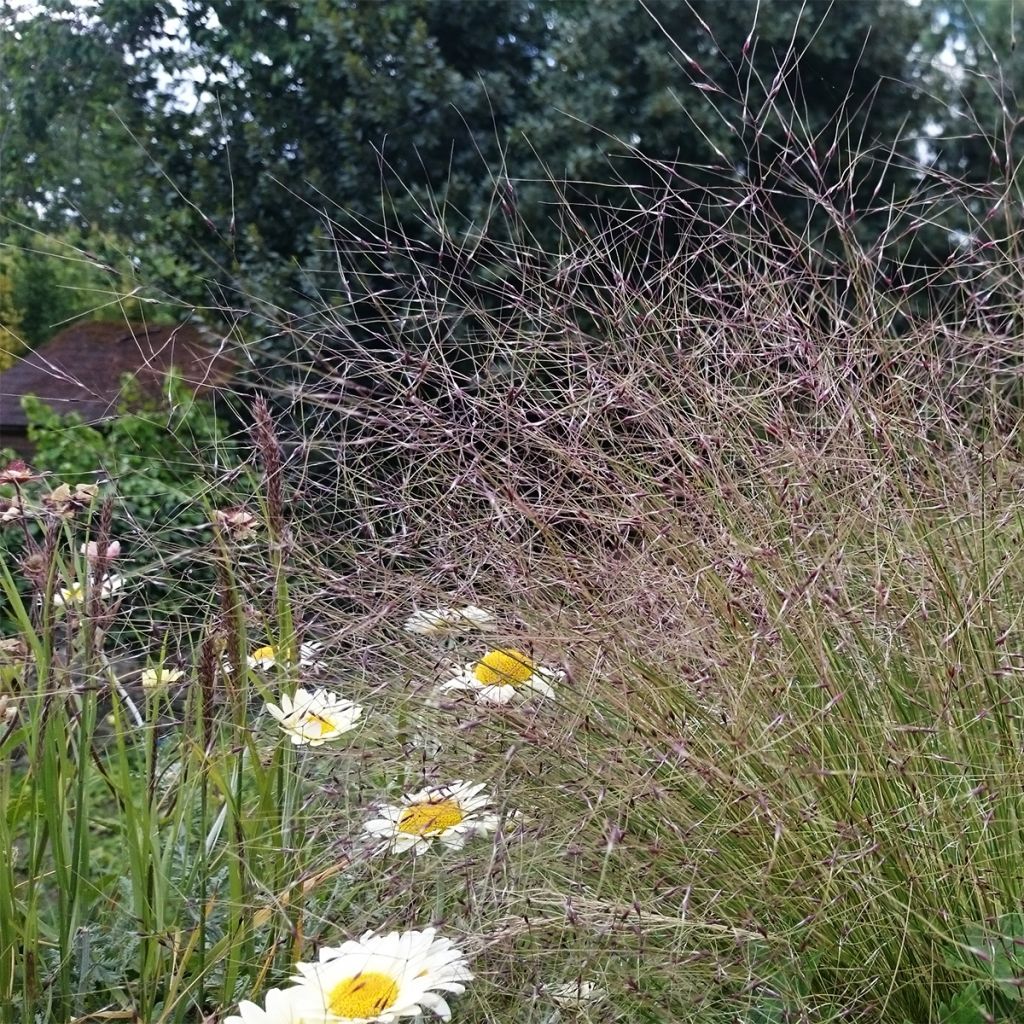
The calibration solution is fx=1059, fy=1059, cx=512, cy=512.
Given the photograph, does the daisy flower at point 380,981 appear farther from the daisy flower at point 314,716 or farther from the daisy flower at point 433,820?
the daisy flower at point 314,716

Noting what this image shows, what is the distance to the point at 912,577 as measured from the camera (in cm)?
126

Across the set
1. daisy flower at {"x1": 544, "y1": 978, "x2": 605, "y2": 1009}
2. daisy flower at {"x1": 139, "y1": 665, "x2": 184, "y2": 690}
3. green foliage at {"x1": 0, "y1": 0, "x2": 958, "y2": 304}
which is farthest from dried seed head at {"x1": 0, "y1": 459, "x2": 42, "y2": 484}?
green foliage at {"x1": 0, "y1": 0, "x2": 958, "y2": 304}

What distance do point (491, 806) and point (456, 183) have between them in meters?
3.66

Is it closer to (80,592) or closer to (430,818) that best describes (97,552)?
(80,592)

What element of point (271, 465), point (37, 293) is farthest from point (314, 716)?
point (37, 293)

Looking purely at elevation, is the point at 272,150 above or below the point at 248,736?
above

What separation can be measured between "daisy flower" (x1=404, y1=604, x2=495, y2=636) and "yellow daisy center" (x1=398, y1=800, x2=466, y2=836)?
24 cm

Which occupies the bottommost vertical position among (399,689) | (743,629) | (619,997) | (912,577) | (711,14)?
(619,997)

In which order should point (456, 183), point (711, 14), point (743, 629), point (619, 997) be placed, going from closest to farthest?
point (619, 997) < point (743, 629) < point (456, 183) < point (711, 14)

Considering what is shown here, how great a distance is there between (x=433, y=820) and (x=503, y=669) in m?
0.22

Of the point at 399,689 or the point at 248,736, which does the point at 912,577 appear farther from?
the point at 248,736

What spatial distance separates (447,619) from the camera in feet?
4.20

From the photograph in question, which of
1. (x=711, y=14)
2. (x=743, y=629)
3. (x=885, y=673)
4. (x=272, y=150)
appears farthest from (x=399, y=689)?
(x=711, y=14)

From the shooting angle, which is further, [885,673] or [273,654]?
[273,654]
